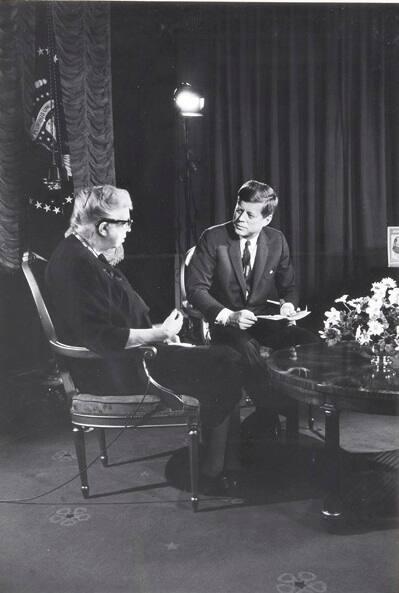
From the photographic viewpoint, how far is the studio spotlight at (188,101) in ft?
10.1

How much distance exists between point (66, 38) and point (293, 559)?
8.69 ft

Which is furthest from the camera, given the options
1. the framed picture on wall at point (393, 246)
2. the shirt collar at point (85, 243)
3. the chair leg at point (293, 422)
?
the framed picture on wall at point (393, 246)

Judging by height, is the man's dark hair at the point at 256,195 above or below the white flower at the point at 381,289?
above

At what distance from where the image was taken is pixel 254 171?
10.9 feet

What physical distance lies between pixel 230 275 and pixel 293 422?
843mm

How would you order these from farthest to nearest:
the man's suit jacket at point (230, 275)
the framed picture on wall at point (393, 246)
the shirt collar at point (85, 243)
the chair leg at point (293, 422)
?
1. the framed picture on wall at point (393, 246)
2. the man's suit jacket at point (230, 275)
3. the chair leg at point (293, 422)
4. the shirt collar at point (85, 243)

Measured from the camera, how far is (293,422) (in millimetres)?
2834

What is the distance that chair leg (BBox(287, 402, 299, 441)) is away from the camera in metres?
2.83

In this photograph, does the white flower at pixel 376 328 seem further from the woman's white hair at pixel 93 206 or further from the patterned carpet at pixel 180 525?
the woman's white hair at pixel 93 206

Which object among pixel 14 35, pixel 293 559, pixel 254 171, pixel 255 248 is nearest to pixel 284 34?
pixel 254 171

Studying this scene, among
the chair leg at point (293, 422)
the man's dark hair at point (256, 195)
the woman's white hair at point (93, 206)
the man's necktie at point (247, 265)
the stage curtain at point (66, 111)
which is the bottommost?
the chair leg at point (293, 422)

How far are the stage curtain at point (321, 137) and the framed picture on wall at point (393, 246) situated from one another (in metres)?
0.04

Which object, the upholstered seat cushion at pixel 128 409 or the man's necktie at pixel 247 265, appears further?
the man's necktie at pixel 247 265

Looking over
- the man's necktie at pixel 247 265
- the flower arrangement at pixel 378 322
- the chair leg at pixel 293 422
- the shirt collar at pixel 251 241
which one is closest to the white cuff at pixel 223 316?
the man's necktie at pixel 247 265
